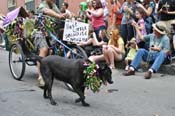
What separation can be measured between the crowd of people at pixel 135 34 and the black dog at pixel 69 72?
174 centimetres

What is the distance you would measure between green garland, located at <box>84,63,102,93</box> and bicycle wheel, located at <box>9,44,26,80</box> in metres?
2.80

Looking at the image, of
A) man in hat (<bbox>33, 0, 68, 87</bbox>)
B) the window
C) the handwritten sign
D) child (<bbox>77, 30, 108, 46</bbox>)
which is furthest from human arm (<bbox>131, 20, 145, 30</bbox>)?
the window

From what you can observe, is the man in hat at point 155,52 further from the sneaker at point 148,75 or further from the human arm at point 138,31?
the human arm at point 138,31

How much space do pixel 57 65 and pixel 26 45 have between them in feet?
7.94

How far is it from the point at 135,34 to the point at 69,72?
493 centimetres

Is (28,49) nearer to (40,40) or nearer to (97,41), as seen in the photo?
(40,40)

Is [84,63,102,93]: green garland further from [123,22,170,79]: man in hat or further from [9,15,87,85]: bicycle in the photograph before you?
[123,22,170,79]: man in hat

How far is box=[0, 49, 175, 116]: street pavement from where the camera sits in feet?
25.1

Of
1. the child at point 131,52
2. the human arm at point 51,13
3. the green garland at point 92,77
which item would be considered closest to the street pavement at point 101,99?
the green garland at point 92,77

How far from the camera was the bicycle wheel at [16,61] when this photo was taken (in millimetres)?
10321

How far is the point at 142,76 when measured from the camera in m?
11.2

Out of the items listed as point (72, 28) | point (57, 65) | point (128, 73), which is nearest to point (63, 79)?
point (57, 65)

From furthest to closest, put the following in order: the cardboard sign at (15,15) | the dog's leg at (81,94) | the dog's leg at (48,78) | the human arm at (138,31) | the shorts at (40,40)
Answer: the human arm at (138,31) < the cardboard sign at (15,15) < the shorts at (40,40) < the dog's leg at (48,78) < the dog's leg at (81,94)

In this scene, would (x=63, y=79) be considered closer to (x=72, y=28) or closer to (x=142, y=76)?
(x=72, y=28)
